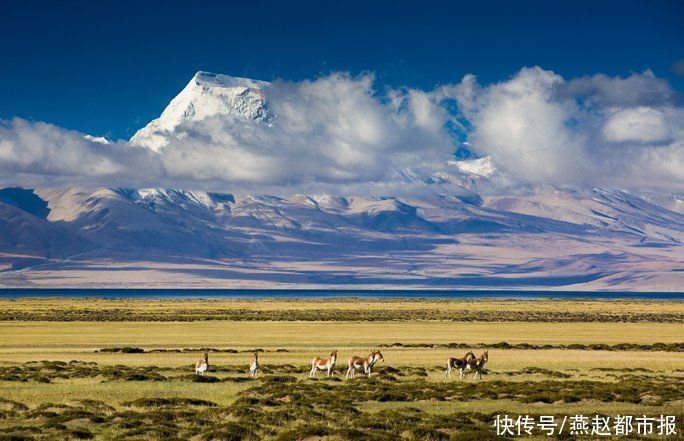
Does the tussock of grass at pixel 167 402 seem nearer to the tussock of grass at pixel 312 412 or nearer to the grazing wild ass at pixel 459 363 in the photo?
the tussock of grass at pixel 312 412

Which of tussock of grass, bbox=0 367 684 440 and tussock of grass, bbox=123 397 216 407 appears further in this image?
tussock of grass, bbox=123 397 216 407

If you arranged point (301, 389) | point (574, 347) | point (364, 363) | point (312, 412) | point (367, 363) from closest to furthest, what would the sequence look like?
point (312, 412) < point (301, 389) < point (367, 363) < point (364, 363) < point (574, 347)

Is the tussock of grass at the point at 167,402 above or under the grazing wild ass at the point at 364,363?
under

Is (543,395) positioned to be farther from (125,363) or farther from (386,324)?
(386,324)

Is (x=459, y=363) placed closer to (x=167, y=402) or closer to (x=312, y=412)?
(x=312, y=412)

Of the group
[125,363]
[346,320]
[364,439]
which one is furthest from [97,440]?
[346,320]

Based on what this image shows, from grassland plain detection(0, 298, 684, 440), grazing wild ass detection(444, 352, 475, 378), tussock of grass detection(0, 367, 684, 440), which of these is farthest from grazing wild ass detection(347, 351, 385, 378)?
grazing wild ass detection(444, 352, 475, 378)

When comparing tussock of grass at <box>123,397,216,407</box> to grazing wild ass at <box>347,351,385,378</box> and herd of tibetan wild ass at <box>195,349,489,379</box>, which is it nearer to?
herd of tibetan wild ass at <box>195,349,489,379</box>

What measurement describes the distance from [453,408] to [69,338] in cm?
5157

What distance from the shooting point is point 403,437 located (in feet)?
75.8

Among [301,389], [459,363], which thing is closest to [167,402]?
[301,389]

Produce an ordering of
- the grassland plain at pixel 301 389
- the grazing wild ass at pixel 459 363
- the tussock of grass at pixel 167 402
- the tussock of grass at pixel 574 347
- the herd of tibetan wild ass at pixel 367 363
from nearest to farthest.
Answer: the grassland plain at pixel 301 389
the tussock of grass at pixel 167 402
the herd of tibetan wild ass at pixel 367 363
the grazing wild ass at pixel 459 363
the tussock of grass at pixel 574 347

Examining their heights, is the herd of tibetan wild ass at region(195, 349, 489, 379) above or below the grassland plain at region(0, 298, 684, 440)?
above

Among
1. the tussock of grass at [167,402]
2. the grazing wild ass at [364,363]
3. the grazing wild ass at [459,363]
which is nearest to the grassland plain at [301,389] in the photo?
the tussock of grass at [167,402]
